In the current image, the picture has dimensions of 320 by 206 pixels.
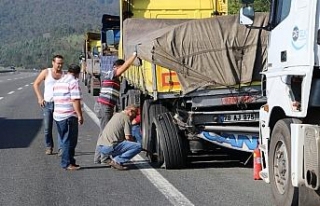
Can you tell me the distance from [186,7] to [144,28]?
2.25 meters

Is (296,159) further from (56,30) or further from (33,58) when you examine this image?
(56,30)

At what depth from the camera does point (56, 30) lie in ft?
654

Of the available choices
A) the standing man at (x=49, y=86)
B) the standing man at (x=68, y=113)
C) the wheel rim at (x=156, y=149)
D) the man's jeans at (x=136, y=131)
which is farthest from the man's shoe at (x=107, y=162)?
the standing man at (x=49, y=86)

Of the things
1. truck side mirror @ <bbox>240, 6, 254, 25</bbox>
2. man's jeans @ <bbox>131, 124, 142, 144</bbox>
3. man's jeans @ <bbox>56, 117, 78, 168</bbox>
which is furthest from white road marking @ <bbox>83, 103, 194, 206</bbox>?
truck side mirror @ <bbox>240, 6, 254, 25</bbox>

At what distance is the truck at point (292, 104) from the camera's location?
5.86m

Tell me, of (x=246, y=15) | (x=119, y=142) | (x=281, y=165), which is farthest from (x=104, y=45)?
(x=281, y=165)

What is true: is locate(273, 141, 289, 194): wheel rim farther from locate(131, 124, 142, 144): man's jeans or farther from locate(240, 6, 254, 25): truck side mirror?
locate(131, 124, 142, 144): man's jeans

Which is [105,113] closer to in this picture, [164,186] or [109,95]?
[109,95]

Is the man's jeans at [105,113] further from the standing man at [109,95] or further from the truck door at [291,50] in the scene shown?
the truck door at [291,50]

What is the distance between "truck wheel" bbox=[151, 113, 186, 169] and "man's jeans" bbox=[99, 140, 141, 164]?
0.40 metres

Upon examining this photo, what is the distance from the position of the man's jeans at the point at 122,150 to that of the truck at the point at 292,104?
302 cm

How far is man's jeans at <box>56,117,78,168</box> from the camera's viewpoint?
32.9 ft

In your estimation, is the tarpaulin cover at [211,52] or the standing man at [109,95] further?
the standing man at [109,95]

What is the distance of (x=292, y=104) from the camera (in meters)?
6.17
